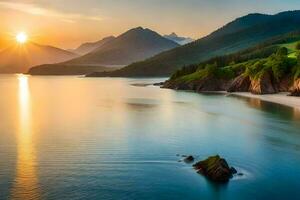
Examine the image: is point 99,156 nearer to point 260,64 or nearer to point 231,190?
point 231,190

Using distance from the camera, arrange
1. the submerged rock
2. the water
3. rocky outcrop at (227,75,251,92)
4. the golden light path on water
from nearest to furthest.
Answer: the golden light path on water < the water < the submerged rock < rocky outcrop at (227,75,251,92)

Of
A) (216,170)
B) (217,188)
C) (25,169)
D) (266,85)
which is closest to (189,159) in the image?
(216,170)

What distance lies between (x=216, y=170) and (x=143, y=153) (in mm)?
14962

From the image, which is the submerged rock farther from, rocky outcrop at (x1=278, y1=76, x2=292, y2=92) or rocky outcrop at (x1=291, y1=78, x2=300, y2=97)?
rocky outcrop at (x1=278, y1=76, x2=292, y2=92)

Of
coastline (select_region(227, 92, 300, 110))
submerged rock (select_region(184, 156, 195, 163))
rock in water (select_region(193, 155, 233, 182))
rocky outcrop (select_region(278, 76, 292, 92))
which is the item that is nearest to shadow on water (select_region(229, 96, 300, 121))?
coastline (select_region(227, 92, 300, 110))

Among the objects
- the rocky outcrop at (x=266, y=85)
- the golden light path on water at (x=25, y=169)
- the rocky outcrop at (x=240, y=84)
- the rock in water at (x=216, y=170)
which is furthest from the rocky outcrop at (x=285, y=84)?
the rock in water at (x=216, y=170)

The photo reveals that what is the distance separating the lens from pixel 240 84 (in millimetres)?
179250

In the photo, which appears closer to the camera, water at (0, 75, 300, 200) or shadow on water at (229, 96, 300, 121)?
water at (0, 75, 300, 200)

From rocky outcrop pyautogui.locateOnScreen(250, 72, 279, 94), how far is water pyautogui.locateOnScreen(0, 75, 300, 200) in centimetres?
5110

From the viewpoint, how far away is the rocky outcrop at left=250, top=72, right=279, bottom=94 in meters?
160

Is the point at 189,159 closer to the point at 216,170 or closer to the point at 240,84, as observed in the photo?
the point at 216,170

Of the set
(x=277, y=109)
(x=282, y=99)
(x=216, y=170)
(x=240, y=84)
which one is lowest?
(x=216, y=170)

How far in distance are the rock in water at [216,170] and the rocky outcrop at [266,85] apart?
113379 mm

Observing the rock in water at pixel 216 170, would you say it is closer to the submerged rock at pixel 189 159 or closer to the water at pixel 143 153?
the water at pixel 143 153
